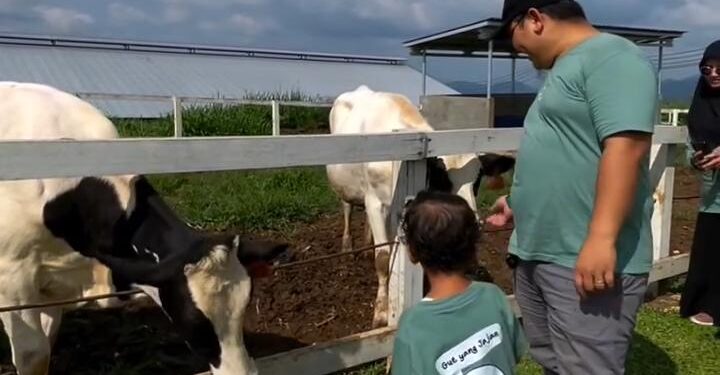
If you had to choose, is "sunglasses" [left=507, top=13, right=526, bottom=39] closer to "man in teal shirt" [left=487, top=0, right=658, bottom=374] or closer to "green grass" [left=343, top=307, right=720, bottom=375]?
"man in teal shirt" [left=487, top=0, right=658, bottom=374]

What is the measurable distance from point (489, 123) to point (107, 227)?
14470 mm

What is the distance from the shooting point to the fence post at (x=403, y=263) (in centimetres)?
378

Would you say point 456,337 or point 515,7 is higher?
point 515,7

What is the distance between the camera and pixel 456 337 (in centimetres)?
204

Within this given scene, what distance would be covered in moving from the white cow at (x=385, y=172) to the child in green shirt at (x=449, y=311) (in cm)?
175

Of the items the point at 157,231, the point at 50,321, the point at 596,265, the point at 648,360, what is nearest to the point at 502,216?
the point at 596,265

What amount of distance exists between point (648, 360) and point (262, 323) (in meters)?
2.31

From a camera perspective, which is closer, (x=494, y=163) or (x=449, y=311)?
(x=449, y=311)

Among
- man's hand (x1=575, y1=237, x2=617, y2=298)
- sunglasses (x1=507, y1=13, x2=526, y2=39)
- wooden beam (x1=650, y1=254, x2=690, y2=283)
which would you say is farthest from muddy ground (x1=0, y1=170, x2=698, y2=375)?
sunglasses (x1=507, y1=13, x2=526, y2=39)

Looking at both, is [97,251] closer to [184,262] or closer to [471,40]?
[184,262]

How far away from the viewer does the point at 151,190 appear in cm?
356

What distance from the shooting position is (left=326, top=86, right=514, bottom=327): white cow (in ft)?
17.0

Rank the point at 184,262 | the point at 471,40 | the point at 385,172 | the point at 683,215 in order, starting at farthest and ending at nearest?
the point at 471,40 < the point at 683,215 < the point at 385,172 < the point at 184,262

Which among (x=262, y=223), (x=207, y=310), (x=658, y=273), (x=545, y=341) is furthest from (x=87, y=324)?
(x=658, y=273)
